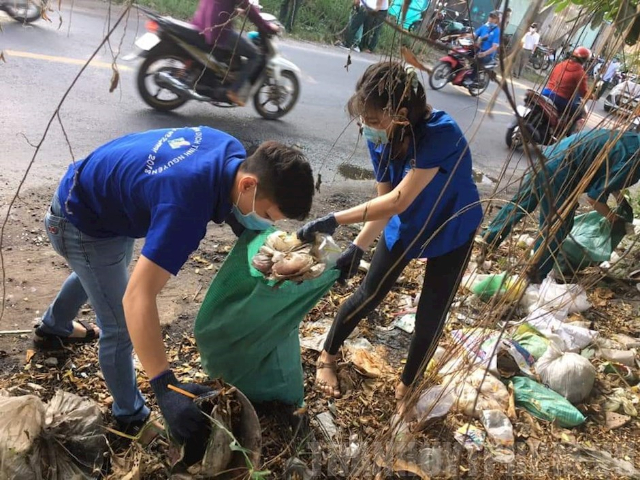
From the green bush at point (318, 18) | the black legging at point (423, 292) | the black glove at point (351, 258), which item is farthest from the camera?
the green bush at point (318, 18)

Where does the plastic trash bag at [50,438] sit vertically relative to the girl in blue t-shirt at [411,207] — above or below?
below

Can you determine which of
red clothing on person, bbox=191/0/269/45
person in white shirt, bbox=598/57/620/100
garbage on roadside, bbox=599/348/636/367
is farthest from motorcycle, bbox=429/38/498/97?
red clothing on person, bbox=191/0/269/45

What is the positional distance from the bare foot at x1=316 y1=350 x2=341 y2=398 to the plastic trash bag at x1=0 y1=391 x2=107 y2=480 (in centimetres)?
99

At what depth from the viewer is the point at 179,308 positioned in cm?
276

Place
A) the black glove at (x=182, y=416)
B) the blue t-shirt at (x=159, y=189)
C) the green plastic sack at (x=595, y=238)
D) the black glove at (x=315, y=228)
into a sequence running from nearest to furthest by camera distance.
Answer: the blue t-shirt at (x=159, y=189) < the black glove at (x=182, y=416) < the black glove at (x=315, y=228) < the green plastic sack at (x=595, y=238)

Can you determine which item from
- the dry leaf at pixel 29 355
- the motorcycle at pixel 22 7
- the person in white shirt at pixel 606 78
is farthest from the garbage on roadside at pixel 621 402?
the motorcycle at pixel 22 7

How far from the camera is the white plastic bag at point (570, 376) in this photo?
8.67 feet

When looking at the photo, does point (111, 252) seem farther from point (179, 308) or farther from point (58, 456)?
point (179, 308)

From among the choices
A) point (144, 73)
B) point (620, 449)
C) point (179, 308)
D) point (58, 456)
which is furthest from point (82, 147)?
point (620, 449)

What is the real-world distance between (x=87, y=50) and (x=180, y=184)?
233 inches

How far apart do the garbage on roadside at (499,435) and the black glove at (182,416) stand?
1.34m

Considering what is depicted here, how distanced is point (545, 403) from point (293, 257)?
160cm

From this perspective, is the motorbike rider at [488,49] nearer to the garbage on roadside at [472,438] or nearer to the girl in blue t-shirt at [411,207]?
the girl in blue t-shirt at [411,207]

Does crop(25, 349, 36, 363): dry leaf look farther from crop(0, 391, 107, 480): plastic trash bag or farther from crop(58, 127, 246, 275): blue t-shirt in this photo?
crop(58, 127, 246, 275): blue t-shirt
